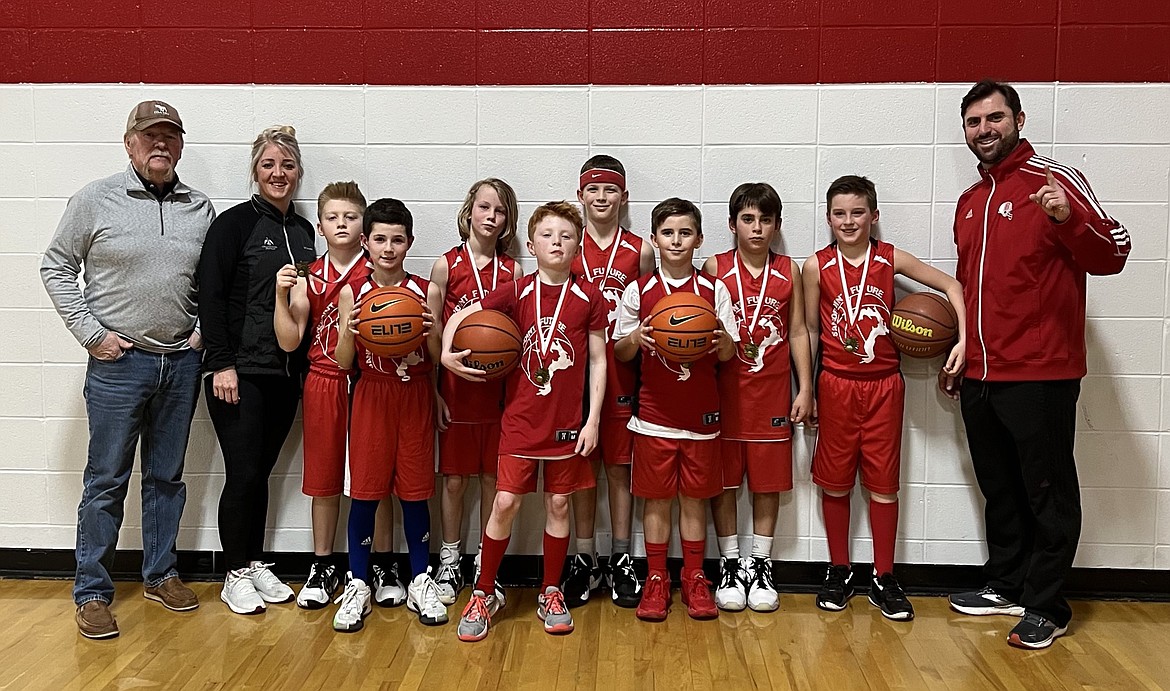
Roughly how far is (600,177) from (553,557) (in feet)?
4.65

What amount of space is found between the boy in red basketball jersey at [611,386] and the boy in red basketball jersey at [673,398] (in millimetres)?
104

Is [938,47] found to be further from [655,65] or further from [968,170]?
[655,65]

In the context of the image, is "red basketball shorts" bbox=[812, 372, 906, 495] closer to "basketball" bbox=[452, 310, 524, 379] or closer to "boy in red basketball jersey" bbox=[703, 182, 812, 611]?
"boy in red basketball jersey" bbox=[703, 182, 812, 611]

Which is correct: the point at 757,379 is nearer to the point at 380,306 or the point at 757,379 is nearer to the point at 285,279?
the point at 380,306

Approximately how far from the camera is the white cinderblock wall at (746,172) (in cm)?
362

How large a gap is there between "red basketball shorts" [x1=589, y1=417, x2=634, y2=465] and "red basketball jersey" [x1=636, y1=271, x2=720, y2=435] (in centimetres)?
16

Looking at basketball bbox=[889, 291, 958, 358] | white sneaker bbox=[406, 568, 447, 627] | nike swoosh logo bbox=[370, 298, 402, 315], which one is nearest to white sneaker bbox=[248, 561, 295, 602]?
white sneaker bbox=[406, 568, 447, 627]

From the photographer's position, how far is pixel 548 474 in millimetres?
3318

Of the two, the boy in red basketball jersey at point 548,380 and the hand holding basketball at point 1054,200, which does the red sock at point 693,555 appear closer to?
the boy in red basketball jersey at point 548,380

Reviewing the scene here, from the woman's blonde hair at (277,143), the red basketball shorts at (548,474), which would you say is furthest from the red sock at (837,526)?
the woman's blonde hair at (277,143)

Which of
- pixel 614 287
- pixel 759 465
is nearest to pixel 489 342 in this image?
pixel 614 287

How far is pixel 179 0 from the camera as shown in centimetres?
369

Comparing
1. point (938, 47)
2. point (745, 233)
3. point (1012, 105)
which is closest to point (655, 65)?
point (745, 233)

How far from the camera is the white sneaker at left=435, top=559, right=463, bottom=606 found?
3.53 m
